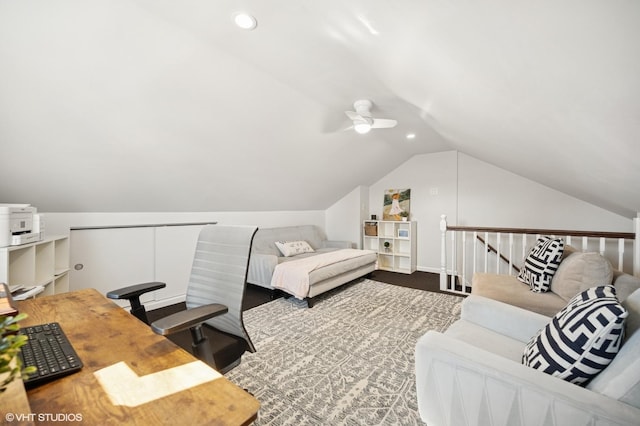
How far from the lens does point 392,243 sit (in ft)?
16.7

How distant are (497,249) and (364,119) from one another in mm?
2459

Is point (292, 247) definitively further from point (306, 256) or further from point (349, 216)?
point (349, 216)

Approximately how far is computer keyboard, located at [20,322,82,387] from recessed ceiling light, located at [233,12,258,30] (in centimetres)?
172

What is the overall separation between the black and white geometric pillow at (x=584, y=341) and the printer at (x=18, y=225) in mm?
2881

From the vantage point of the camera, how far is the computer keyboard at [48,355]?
2.35 ft

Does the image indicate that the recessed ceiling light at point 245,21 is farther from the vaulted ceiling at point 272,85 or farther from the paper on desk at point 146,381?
the paper on desk at point 146,381

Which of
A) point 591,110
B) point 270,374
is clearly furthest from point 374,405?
point 591,110

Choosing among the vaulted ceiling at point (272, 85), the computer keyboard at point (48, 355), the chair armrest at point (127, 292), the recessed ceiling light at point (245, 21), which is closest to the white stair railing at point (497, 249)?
the vaulted ceiling at point (272, 85)

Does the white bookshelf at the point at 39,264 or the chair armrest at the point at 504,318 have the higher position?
the white bookshelf at the point at 39,264

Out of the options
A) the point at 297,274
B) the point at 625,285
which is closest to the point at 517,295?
the point at 625,285

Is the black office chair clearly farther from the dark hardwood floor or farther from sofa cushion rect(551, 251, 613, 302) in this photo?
sofa cushion rect(551, 251, 613, 302)

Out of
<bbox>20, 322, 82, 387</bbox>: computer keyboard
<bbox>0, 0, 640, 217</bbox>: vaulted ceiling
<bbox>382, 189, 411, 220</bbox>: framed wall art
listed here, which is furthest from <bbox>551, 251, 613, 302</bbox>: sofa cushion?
<bbox>382, 189, 411, 220</bbox>: framed wall art

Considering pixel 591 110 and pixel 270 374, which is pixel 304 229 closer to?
pixel 270 374

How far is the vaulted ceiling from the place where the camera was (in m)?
0.97
